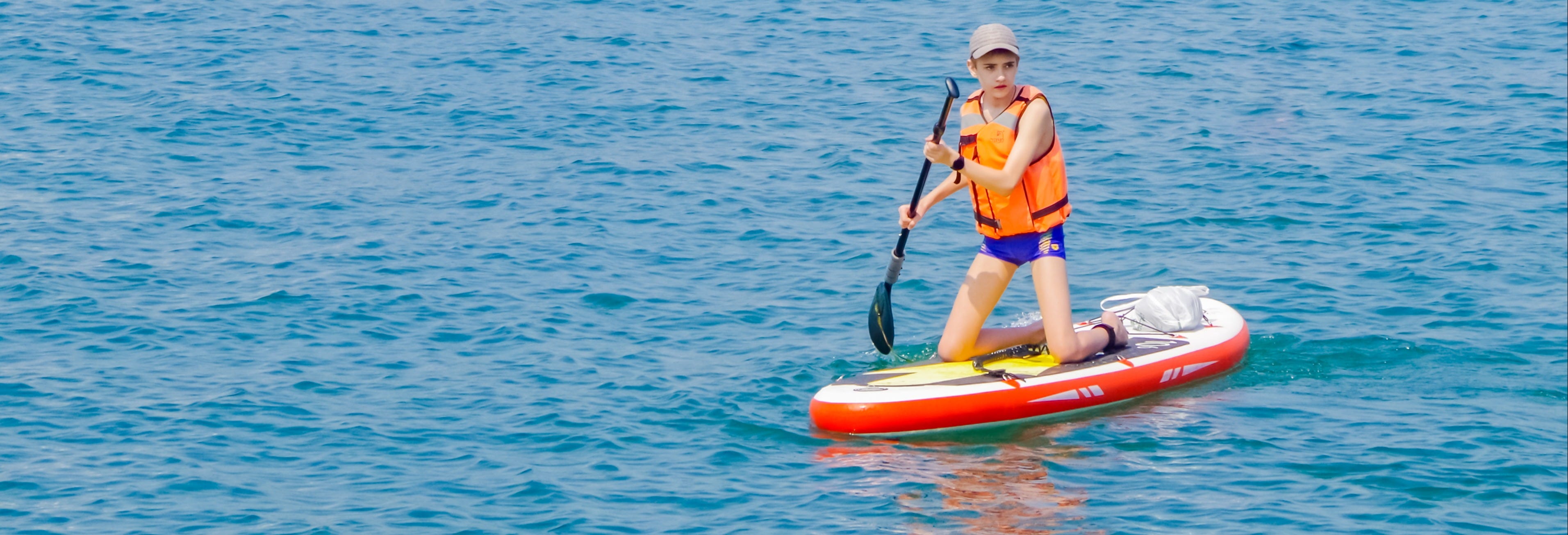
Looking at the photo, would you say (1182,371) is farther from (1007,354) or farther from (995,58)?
(995,58)

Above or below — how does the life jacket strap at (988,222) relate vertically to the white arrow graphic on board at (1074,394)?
above

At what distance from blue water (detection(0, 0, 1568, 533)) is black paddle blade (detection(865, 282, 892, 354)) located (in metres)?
0.41

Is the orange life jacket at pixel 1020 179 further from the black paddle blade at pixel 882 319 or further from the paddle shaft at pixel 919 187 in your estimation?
the black paddle blade at pixel 882 319

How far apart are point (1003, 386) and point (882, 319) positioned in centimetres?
91

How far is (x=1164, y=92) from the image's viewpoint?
18.1 metres

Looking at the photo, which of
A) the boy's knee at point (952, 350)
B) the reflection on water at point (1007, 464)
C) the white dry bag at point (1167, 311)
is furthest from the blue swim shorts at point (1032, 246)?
the white dry bag at point (1167, 311)

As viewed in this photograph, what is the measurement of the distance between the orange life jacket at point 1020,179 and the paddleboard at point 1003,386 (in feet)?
2.71

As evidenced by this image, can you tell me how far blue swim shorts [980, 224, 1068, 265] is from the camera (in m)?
8.34

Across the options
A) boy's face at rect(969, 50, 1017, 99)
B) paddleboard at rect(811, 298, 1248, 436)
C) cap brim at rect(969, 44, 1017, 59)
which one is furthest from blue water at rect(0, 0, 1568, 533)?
cap brim at rect(969, 44, 1017, 59)

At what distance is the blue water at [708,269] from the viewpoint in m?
7.61

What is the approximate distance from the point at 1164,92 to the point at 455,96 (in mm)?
8099

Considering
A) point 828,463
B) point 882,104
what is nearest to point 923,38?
point 882,104

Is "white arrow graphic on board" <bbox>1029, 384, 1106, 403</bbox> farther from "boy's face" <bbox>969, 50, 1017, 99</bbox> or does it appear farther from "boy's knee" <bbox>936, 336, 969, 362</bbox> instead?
"boy's face" <bbox>969, 50, 1017, 99</bbox>

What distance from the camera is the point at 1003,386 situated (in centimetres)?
844
